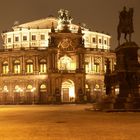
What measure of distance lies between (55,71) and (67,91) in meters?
6.16

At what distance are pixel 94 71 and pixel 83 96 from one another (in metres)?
9.98

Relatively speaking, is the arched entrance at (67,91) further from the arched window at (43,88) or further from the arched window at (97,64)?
the arched window at (97,64)

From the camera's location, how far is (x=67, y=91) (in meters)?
107

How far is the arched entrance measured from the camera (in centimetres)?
10662

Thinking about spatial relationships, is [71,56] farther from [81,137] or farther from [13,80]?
[81,137]

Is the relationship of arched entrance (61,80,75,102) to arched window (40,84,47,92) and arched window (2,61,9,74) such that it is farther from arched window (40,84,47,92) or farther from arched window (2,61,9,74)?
arched window (2,61,9,74)

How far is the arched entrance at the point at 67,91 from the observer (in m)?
107

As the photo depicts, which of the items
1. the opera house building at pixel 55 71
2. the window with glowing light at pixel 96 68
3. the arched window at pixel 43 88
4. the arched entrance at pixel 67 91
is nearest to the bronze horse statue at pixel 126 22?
the opera house building at pixel 55 71

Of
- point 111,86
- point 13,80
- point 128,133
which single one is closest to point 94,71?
point 13,80

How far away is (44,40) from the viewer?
121 meters

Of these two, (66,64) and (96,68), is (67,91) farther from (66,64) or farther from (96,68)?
(96,68)

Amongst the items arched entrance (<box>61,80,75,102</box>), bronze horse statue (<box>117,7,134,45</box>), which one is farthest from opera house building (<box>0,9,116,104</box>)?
bronze horse statue (<box>117,7,134,45</box>)

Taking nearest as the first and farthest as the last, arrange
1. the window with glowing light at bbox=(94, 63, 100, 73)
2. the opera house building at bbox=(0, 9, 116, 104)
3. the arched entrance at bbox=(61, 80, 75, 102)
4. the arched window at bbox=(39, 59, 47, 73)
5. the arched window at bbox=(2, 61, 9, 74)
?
the opera house building at bbox=(0, 9, 116, 104), the arched entrance at bbox=(61, 80, 75, 102), the arched window at bbox=(39, 59, 47, 73), the arched window at bbox=(2, 61, 9, 74), the window with glowing light at bbox=(94, 63, 100, 73)

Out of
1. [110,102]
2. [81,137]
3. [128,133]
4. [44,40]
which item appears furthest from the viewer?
[44,40]
